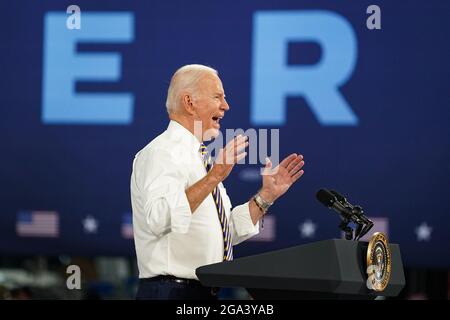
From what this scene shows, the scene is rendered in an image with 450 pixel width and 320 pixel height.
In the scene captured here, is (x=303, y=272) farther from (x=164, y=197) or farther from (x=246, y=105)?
(x=246, y=105)

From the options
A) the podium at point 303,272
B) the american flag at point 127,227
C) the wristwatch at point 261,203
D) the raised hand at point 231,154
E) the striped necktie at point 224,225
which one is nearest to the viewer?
the podium at point 303,272

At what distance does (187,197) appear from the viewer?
257 centimetres

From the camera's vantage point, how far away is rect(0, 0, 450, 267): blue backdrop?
15.3 ft

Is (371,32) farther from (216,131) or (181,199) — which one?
(181,199)

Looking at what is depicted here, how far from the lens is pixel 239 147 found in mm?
2402

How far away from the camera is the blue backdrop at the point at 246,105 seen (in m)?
4.66

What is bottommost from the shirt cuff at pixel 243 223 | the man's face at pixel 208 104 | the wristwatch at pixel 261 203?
the shirt cuff at pixel 243 223

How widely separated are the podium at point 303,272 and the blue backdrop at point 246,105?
7.86ft

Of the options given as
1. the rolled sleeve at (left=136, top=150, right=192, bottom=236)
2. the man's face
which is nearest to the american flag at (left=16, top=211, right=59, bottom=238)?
the man's face

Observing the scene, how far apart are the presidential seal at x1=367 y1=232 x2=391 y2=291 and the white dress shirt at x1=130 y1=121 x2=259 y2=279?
0.60m

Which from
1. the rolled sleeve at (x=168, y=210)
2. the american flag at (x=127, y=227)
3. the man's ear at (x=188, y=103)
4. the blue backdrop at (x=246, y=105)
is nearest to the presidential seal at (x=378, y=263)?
the rolled sleeve at (x=168, y=210)

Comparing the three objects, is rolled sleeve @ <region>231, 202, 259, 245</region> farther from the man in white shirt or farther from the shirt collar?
the shirt collar

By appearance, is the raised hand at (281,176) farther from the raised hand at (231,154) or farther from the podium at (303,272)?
the podium at (303,272)
